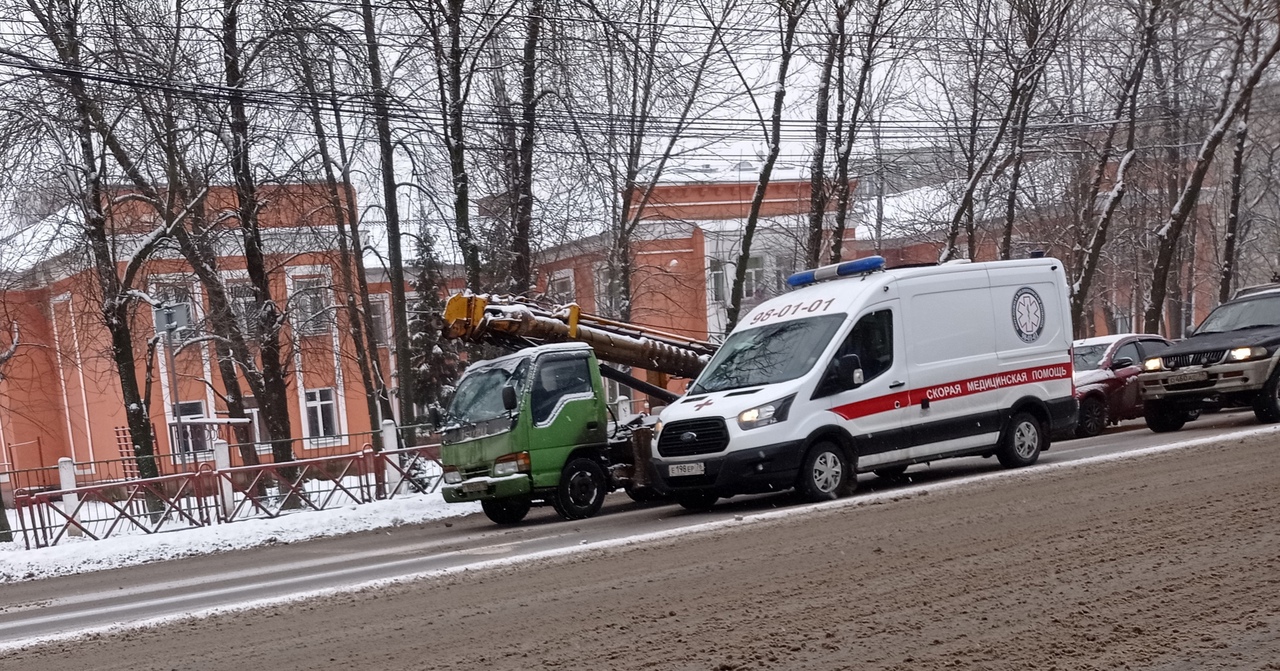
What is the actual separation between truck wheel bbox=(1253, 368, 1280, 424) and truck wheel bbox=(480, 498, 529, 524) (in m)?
10.8

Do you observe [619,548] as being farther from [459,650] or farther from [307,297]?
[307,297]

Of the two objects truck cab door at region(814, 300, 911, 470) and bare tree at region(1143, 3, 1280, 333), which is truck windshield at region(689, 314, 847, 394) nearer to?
truck cab door at region(814, 300, 911, 470)

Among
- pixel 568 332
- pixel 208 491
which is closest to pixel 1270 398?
Result: pixel 568 332

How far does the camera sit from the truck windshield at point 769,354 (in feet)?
45.5

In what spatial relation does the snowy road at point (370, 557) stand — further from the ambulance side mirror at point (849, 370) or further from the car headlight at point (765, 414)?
the ambulance side mirror at point (849, 370)

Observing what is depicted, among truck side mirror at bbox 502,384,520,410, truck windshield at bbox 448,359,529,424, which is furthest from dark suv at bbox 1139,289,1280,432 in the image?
truck side mirror at bbox 502,384,520,410

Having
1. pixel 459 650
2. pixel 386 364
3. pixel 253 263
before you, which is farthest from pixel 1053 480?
pixel 386 364

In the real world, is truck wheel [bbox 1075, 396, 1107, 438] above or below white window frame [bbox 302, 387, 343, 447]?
below

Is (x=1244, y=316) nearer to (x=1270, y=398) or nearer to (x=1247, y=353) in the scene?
(x=1247, y=353)

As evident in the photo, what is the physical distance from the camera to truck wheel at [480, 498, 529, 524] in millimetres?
16172

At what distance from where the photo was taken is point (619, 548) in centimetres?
1100

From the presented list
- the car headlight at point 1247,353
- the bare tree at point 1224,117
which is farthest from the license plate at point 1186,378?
the bare tree at point 1224,117

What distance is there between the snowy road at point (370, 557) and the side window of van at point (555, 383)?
1.54 m

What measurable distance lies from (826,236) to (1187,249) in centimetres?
1535
